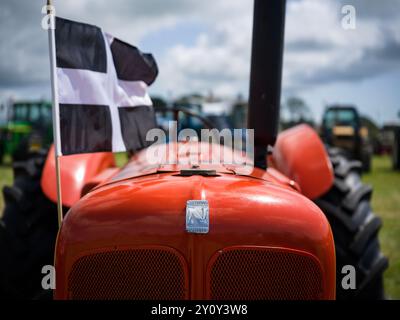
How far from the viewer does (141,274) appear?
2.34m

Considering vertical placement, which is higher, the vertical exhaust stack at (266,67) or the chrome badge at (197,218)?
the vertical exhaust stack at (266,67)

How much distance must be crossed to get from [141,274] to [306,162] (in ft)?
6.84

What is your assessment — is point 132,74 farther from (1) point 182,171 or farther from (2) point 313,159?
(2) point 313,159

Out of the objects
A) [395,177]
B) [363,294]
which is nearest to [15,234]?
[363,294]

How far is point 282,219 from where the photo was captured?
95.0 inches

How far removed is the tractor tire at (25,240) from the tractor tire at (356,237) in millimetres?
1890

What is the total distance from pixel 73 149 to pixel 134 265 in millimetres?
982

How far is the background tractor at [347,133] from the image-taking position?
1686 centimetres

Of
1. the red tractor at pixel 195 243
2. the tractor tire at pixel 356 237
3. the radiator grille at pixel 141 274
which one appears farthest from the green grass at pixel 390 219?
the radiator grille at pixel 141 274

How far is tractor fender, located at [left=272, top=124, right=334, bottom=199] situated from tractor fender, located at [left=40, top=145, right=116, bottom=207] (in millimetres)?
1407
